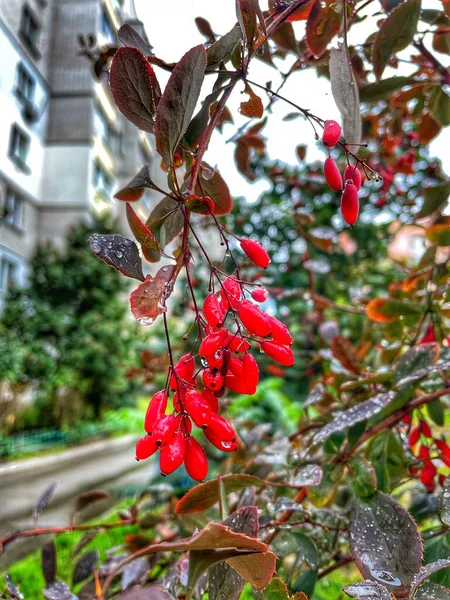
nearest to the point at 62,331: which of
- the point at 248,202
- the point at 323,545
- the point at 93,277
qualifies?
the point at 93,277

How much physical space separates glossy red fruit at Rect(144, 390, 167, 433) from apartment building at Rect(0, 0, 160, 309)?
470cm

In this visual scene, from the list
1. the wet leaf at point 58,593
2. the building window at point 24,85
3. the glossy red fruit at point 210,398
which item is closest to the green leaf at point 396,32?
the glossy red fruit at point 210,398

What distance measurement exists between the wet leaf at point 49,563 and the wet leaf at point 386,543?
1.16 ft

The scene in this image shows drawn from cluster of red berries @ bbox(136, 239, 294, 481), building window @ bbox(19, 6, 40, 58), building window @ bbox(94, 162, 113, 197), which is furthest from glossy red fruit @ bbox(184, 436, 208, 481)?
building window @ bbox(94, 162, 113, 197)

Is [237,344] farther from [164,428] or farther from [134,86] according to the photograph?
[134,86]

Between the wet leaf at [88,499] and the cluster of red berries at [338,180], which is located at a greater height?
the cluster of red berries at [338,180]

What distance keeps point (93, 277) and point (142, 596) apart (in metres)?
5.04

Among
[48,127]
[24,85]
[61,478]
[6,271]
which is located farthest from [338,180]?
[48,127]

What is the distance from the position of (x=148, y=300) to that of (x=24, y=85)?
6048mm

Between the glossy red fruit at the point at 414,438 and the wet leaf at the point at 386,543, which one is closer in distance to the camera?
Result: the wet leaf at the point at 386,543

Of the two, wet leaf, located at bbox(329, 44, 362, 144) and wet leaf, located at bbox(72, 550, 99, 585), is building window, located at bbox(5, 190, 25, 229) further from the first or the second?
wet leaf, located at bbox(329, 44, 362, 144)

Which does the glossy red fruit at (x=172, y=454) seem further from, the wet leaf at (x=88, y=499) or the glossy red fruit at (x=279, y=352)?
the wet leaf at (x=88, y=499)

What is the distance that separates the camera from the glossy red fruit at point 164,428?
288 millimetres

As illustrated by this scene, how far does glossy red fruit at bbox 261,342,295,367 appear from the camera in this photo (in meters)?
0.32
